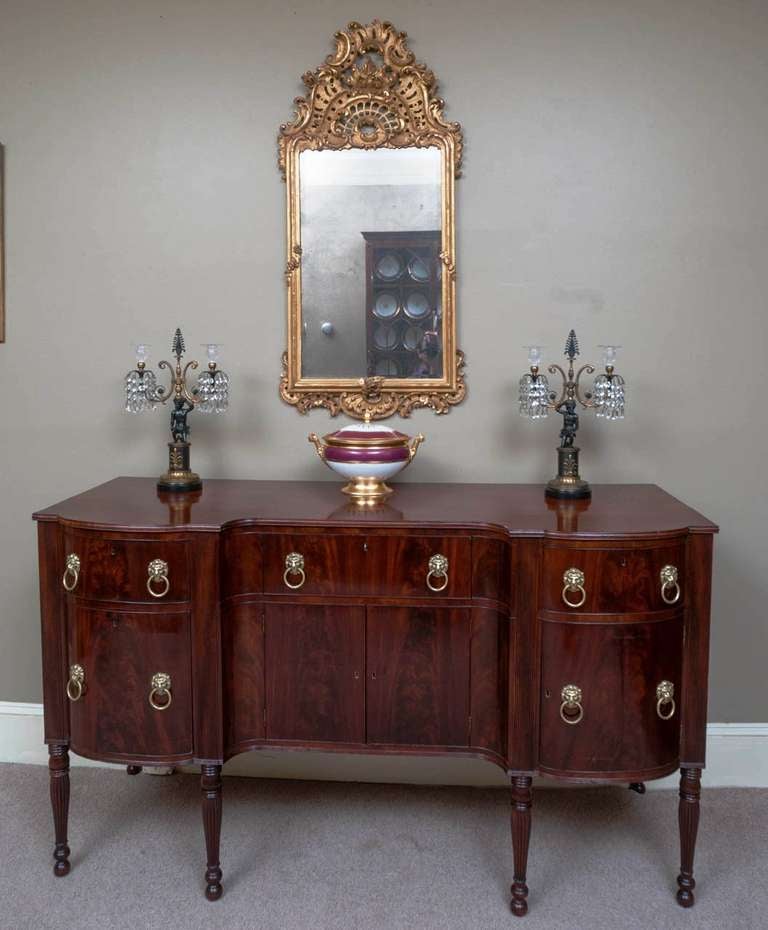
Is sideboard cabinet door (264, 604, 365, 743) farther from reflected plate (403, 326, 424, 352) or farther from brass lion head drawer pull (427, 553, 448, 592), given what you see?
reflected plate (403, 326, 424, 352)

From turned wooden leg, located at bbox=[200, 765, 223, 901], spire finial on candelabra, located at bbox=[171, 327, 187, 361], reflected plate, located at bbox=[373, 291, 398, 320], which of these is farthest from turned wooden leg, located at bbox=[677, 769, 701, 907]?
spire finial on candelabra, located at bbox=[171, 327, 187, 361]

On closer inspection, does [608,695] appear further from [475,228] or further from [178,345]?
[178,345]

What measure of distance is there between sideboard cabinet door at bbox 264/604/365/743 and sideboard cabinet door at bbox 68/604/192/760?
0.74 feet

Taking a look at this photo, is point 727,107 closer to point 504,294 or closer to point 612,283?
point 612,283

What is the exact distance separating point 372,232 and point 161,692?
1493 mm

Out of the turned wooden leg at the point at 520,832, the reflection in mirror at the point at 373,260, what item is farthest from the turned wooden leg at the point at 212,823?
the reflection in mirror at the point at 373,260

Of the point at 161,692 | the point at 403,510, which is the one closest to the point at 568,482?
the point at 403,510

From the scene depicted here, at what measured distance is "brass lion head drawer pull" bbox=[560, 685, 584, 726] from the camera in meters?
2.31

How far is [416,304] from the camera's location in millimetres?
2900

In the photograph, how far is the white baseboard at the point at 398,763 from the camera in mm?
3014

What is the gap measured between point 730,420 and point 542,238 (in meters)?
0.82

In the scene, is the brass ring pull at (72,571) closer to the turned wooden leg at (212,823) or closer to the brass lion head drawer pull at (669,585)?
the turned wooden leg at (212,823)

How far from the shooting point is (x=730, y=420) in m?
2.92

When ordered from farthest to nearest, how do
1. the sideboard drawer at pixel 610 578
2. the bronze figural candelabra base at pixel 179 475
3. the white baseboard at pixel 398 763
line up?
the white baseboard at pixel 398 763 → the bronze figural candelabra base at pixel 179 475 → the sideboard drawer at pixel 610 578
